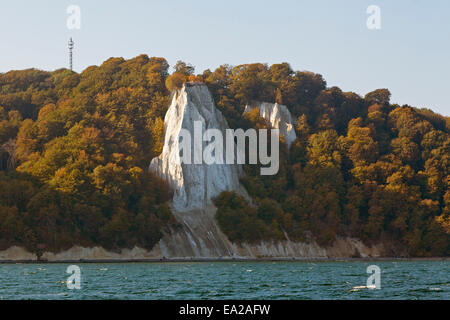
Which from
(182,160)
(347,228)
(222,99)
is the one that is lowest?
(347,228)

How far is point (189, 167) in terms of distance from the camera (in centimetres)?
12888

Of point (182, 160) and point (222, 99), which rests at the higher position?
point (222, 99)

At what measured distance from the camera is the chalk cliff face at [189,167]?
417 ft

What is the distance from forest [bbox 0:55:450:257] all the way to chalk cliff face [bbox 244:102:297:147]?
191 cm

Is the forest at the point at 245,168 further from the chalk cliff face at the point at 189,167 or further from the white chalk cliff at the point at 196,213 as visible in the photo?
the chalk cliff face at the point at 189,167

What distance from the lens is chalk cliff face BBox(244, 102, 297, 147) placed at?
150625 mm

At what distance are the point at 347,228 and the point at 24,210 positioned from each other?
2319 inches

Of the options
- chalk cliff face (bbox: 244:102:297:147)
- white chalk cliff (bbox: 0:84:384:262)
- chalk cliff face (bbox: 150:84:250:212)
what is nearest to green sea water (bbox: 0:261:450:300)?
white chalk cliff (bbox: 0:84:384:262)

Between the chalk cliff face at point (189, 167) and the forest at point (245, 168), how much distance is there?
236cm

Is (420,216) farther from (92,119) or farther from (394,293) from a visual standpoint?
(394,293)

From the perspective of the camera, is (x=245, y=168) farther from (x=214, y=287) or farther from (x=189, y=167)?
(x=214, y=287)

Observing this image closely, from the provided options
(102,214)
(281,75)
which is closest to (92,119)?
(102,214)

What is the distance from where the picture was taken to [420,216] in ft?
436

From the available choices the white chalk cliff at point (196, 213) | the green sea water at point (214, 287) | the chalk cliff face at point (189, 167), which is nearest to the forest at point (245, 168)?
the white chalk cliff at point (196, 213)
